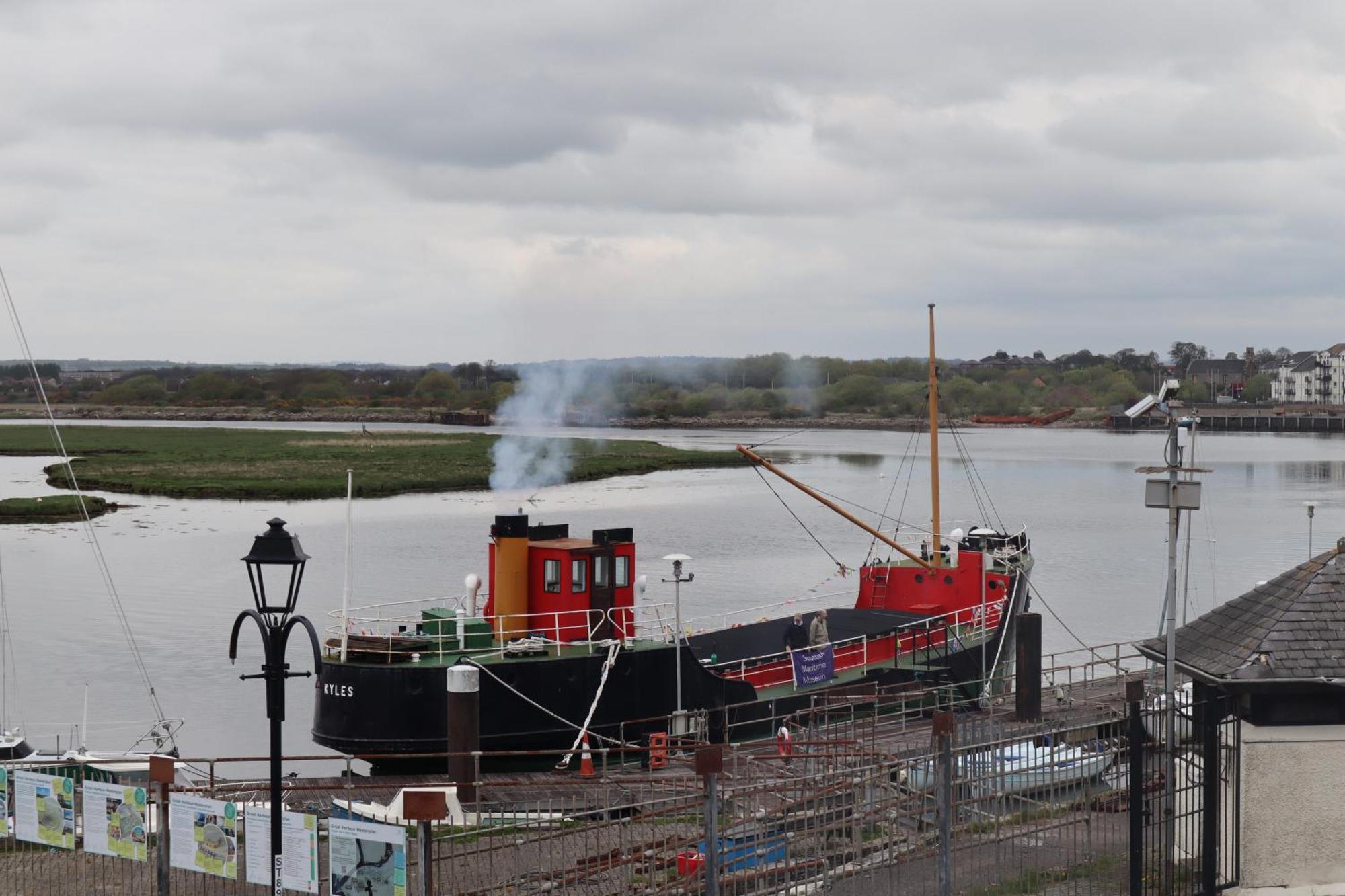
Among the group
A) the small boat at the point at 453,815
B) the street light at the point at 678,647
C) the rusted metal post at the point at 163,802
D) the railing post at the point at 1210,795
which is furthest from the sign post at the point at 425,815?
the street light at the point at 678,647

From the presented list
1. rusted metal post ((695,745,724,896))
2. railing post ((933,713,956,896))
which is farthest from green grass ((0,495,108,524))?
railing post ((933,713,956,896))

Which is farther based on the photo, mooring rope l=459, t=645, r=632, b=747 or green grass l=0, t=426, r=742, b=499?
green grass l=0, t=426, r=742, b=499

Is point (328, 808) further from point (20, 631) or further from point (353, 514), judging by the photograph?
point (353, 514)

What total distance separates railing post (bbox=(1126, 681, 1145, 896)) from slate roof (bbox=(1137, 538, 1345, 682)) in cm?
84

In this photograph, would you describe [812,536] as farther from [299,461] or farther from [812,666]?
[299,461]

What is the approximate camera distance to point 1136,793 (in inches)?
535

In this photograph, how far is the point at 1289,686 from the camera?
43.4ft

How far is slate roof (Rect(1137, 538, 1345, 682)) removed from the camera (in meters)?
13.3

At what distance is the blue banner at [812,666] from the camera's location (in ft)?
94.4

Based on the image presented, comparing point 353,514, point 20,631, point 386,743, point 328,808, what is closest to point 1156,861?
point 328,808

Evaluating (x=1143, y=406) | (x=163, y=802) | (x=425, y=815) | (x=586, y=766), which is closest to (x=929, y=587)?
(x=586, y=766)

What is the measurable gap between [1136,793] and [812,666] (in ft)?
51.0

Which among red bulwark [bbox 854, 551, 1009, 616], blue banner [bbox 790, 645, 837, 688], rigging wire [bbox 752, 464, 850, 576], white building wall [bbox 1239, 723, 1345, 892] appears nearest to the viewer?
white building wall [bbox 1239, 723, 1345, 892]

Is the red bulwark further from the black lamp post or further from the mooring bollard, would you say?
the black lamp post
